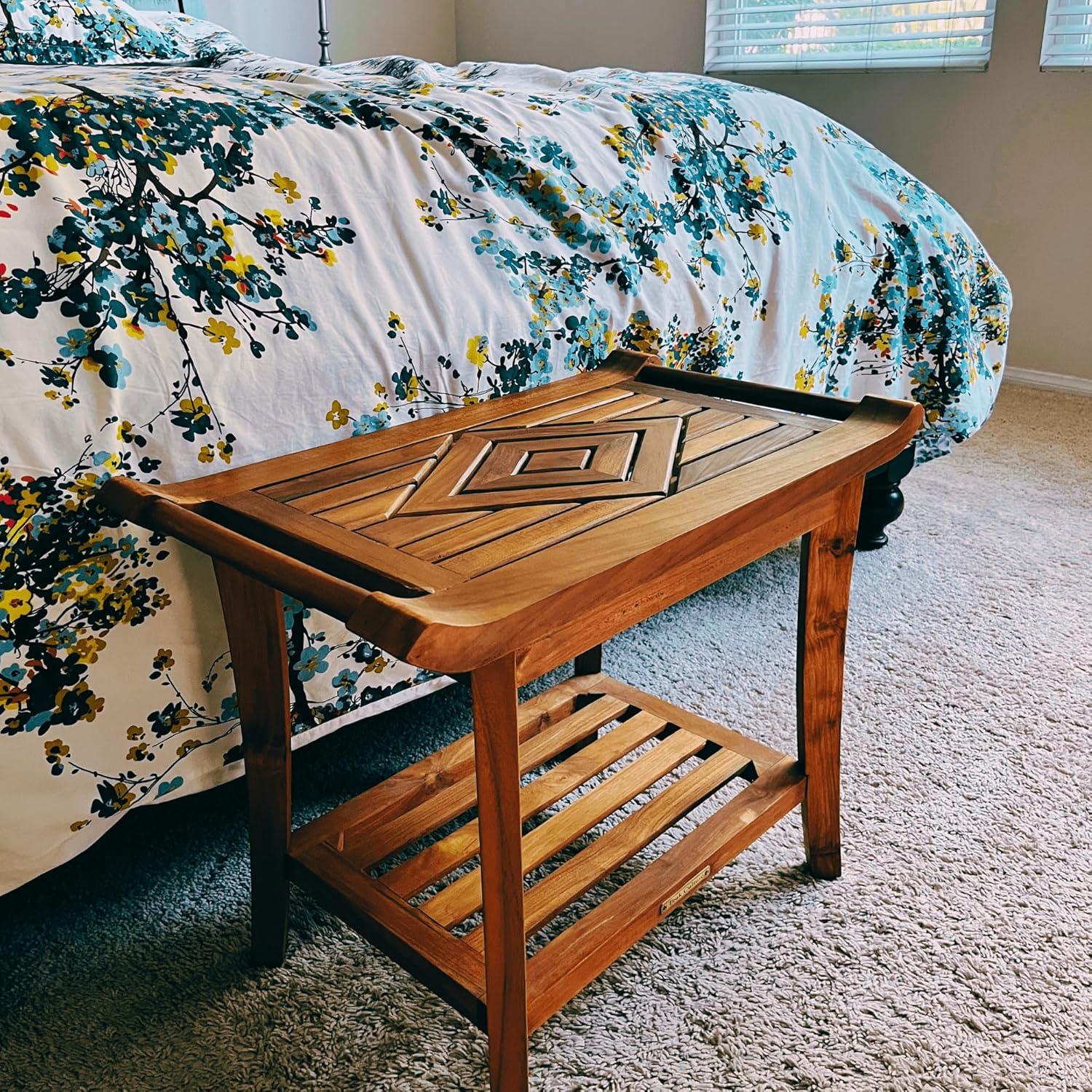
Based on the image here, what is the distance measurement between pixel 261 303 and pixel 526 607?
51cm

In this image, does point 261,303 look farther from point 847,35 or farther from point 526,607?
point 847,35

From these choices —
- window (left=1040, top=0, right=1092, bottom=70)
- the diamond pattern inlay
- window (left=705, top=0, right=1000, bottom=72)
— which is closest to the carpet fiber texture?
the diamond pattern inlay

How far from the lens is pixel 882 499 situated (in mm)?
1832

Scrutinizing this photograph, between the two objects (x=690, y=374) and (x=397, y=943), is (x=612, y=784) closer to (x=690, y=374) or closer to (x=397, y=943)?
(x=397, y=943)

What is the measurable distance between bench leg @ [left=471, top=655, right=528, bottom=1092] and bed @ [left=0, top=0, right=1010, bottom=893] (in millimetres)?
367

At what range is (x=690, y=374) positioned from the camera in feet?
3.79

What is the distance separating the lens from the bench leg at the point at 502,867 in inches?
27.3

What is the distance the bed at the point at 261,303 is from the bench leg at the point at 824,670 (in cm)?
42

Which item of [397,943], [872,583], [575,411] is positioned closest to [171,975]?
[397,943]

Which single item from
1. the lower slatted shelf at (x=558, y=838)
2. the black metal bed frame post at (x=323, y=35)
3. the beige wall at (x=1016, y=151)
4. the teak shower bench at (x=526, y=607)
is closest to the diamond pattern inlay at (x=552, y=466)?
the teak shower bench at (x=526, y=607)

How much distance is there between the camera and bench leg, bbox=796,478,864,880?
3.31 ft

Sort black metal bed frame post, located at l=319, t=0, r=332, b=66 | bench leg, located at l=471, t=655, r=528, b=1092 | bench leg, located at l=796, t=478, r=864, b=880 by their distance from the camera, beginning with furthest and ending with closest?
1. black metal bed frame post, located at l=319, t=0, r=332, b=66
2. bench leg, located at l=796, t=478, r=864, b=880
3. bench leg, located at l=471, t=655, r=528, b=1092

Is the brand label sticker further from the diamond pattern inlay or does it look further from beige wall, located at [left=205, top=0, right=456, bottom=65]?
beige wall, located at [left=205, top=0, right=456, bottom=65]

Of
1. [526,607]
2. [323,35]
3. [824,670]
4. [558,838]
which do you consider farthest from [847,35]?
[526,607]
